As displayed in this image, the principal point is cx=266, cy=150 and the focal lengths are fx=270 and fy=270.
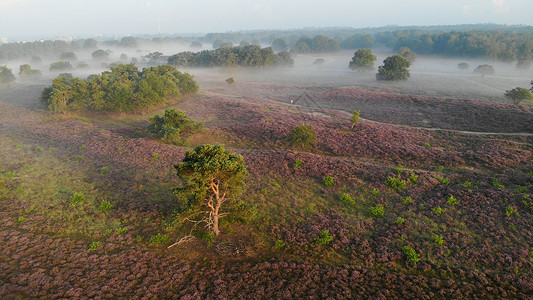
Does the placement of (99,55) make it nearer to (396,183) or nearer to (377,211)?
(396,183)

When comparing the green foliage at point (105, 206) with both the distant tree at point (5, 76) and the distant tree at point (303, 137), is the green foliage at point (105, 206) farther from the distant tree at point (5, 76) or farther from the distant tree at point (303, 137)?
the distant tree at point (5, 76)

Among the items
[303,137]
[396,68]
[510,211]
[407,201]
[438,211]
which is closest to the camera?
[510,211]

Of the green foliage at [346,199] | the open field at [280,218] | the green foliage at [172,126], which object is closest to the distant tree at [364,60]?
the open field at [280,218]

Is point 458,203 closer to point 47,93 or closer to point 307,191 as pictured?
point 307,191

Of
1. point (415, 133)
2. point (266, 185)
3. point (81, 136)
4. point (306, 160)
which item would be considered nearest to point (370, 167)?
point (306, 160)

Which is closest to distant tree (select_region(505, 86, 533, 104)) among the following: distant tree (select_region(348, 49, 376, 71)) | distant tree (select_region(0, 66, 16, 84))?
distant tree (select_region(348, 49, 376, 71))

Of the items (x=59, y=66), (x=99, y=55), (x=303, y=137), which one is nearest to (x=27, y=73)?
(x=59, y=66)

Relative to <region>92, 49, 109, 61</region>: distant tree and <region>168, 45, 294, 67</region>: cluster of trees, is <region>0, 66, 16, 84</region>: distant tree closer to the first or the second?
<region>168, 45, 294, 67</region>: cluster of trees
